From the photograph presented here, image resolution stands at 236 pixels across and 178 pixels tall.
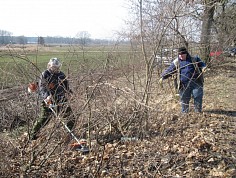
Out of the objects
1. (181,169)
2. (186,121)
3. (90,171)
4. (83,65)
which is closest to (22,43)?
(83,65)

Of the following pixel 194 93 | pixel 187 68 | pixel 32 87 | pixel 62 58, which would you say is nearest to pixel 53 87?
pixel 32 87

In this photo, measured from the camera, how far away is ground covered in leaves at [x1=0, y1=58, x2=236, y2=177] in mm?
3043

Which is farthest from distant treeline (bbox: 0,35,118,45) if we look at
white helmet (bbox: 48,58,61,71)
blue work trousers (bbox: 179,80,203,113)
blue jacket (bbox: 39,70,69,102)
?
blue work trousers (bbox: 179,80,203,113)

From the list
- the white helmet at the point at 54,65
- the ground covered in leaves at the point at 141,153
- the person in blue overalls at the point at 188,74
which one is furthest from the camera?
the person in blue overalls at the point at 188,74

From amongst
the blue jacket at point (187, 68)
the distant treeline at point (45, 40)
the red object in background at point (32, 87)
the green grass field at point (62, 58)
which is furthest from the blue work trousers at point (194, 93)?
the red object in background at point (32, 87)

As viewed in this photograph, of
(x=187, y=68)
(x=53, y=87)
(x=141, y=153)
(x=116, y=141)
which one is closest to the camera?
(x=141, y=153)

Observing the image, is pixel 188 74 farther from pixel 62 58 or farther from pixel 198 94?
pixel 62 58

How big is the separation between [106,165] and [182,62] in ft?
10.0

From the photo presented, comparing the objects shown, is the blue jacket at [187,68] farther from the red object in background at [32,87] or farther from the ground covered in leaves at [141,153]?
the red object in background at [32,87]

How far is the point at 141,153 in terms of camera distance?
376 centimetres

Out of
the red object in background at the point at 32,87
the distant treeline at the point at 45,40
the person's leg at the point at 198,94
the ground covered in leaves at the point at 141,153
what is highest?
the distant treeline at the point at 45,40

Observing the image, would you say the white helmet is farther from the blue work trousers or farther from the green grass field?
the blue work trousers

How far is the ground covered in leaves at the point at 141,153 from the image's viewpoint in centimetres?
304

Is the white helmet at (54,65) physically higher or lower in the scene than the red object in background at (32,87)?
higher
